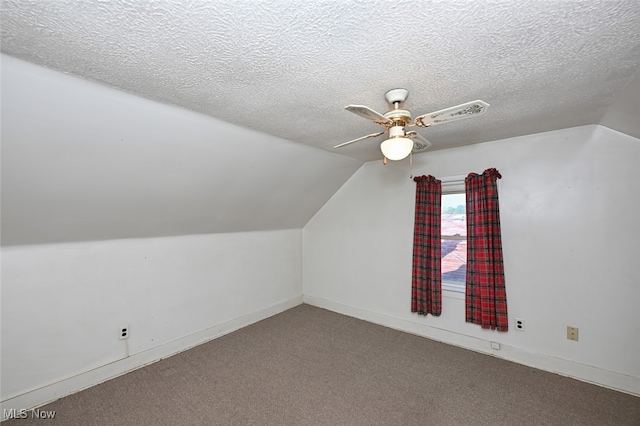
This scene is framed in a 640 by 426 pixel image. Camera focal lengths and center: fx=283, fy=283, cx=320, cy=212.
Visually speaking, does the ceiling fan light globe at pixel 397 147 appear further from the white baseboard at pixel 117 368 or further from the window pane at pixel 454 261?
the white baseboard at pixel 117 368

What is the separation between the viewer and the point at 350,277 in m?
4.18

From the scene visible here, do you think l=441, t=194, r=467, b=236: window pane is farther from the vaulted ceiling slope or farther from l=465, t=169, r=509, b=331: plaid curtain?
the vaulted ceiling slope

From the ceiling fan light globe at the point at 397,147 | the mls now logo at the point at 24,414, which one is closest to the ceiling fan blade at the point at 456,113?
the ceiling fan light globe at the point at 397,147

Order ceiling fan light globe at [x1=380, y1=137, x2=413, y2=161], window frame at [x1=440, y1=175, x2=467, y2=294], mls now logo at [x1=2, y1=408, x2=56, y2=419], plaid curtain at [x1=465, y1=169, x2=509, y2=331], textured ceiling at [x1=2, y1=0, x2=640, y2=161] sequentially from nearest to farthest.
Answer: textured ceiling at [x1=2, y1=0, x2=640, y2=161], ceiling fan light globe at [x1=380, y1=137, x2=413, y2=161], mls now logo at [x1=2, y1=408, x2=56, y2=419], plaid curtain at [x1=465, y1=169, x2=509, y2=331], window frame at [x1=440, y1=175, x2=467, y2=294]

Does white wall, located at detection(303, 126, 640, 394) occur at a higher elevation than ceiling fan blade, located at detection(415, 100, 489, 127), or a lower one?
lower

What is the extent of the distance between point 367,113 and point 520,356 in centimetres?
294

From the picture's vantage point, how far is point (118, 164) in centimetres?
206

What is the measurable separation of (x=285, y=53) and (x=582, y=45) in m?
1.37

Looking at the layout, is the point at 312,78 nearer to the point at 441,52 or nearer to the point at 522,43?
the point at 441,52

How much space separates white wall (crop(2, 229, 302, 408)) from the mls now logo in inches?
1.3

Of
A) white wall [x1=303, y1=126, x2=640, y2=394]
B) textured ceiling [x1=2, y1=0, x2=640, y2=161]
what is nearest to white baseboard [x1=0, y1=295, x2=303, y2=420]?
white wall [x1=303, y1=126, x2=640, y2=394]

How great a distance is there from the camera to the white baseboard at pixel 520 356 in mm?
2395

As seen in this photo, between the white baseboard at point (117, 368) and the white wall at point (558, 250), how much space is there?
210 cm

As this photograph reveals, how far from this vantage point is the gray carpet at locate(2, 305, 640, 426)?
2102 mm
